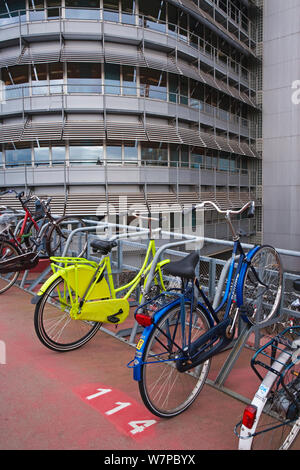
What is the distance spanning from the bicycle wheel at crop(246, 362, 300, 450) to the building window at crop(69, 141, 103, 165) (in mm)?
19728

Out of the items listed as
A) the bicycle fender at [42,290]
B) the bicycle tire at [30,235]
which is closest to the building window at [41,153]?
the bicycle tire at [30,235]

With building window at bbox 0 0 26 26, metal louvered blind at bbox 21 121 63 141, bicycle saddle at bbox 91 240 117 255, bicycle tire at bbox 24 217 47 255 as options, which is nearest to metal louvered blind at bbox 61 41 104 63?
building window at bbox 0 0 26 26

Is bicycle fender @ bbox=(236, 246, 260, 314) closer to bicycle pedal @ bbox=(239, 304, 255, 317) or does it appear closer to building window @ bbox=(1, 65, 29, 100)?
bicycle pedal @ bbox=(239, 304, 255, 317)

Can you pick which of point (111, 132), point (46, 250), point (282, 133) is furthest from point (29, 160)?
point (282, 133)

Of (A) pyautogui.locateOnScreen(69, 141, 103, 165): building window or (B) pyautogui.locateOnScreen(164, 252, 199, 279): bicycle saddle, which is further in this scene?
(A) pyautogui.locateOnScreen(69, 141, 103, 165): building window

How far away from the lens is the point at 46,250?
6.24 meters

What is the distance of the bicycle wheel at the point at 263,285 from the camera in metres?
3.59

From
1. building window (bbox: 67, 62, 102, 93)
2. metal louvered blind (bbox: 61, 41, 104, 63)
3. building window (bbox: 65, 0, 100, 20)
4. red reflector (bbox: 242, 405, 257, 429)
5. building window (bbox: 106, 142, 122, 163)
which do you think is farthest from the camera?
building window (bbox: 106, 142, 122, 163)

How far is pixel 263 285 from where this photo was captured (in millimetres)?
3723

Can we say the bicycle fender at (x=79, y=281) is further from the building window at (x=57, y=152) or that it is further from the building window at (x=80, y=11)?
the building window at (x=80, y=11)

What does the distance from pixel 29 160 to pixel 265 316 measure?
19.6 m

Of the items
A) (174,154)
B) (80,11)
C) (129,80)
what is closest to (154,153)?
(174,154)

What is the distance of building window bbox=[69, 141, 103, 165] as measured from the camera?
21266 mm

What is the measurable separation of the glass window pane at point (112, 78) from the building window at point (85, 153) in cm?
287
